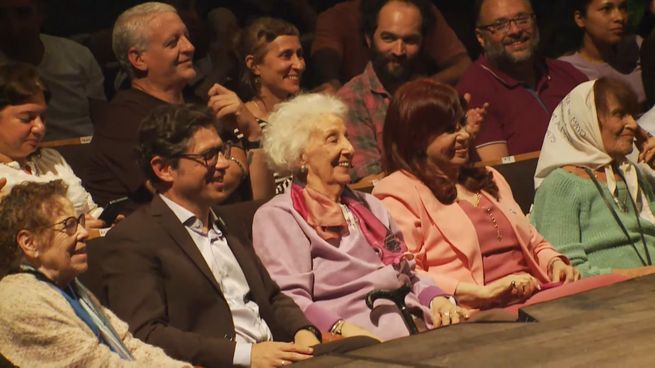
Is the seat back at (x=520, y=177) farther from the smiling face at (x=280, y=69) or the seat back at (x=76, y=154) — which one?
the seat back at (x=76, y=154)

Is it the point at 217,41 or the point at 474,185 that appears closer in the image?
the point at 474,185

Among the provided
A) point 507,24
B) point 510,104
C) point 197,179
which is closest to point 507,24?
point 507,24

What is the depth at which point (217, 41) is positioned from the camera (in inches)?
261

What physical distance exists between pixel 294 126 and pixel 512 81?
169 cm

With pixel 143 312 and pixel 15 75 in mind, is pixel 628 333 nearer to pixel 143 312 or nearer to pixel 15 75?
pixel 143 312

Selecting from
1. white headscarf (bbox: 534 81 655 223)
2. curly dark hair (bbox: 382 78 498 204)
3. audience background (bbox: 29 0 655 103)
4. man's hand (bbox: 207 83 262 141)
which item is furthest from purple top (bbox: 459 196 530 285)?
audience background (bbox: 29 0 655 103)

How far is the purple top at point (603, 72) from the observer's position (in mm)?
6992

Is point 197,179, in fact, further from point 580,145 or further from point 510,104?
point 510,104

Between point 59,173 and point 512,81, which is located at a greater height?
point 512,81

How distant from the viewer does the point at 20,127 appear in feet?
15.7

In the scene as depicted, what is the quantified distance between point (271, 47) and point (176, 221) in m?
1.60

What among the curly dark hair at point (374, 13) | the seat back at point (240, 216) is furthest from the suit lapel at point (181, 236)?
the curly dark hair at point (374, 13)

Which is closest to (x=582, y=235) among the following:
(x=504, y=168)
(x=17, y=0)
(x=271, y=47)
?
(x=504, y=168)

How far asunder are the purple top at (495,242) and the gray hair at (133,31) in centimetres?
129
